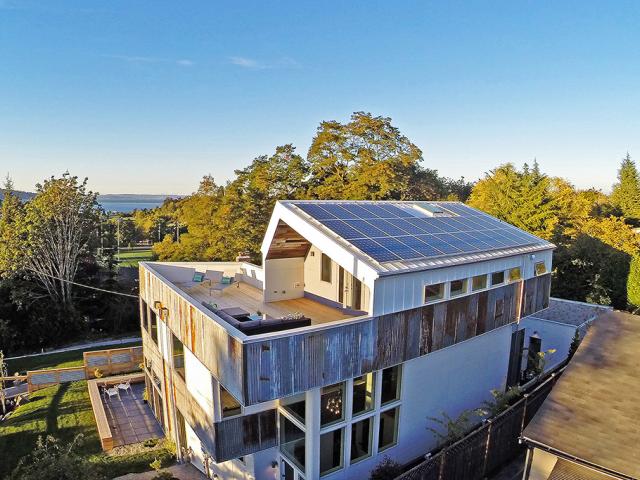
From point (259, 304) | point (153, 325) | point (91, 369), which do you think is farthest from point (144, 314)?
point (91, 369)

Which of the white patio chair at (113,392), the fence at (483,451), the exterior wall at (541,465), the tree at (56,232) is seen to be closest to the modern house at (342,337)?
the fence at (483,451)

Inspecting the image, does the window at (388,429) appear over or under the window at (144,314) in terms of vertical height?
under

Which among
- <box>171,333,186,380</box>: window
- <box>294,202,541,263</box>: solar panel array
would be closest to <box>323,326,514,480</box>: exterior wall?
<box>294,202,541,263</box>: solar panel array

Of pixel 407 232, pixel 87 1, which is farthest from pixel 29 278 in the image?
pixel 407 232

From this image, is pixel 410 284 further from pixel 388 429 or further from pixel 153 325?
pixel 153 325

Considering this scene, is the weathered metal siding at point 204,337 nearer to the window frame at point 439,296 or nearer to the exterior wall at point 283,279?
the exterior wall at point 283,279

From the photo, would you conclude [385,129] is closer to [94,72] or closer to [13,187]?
[94,72]
